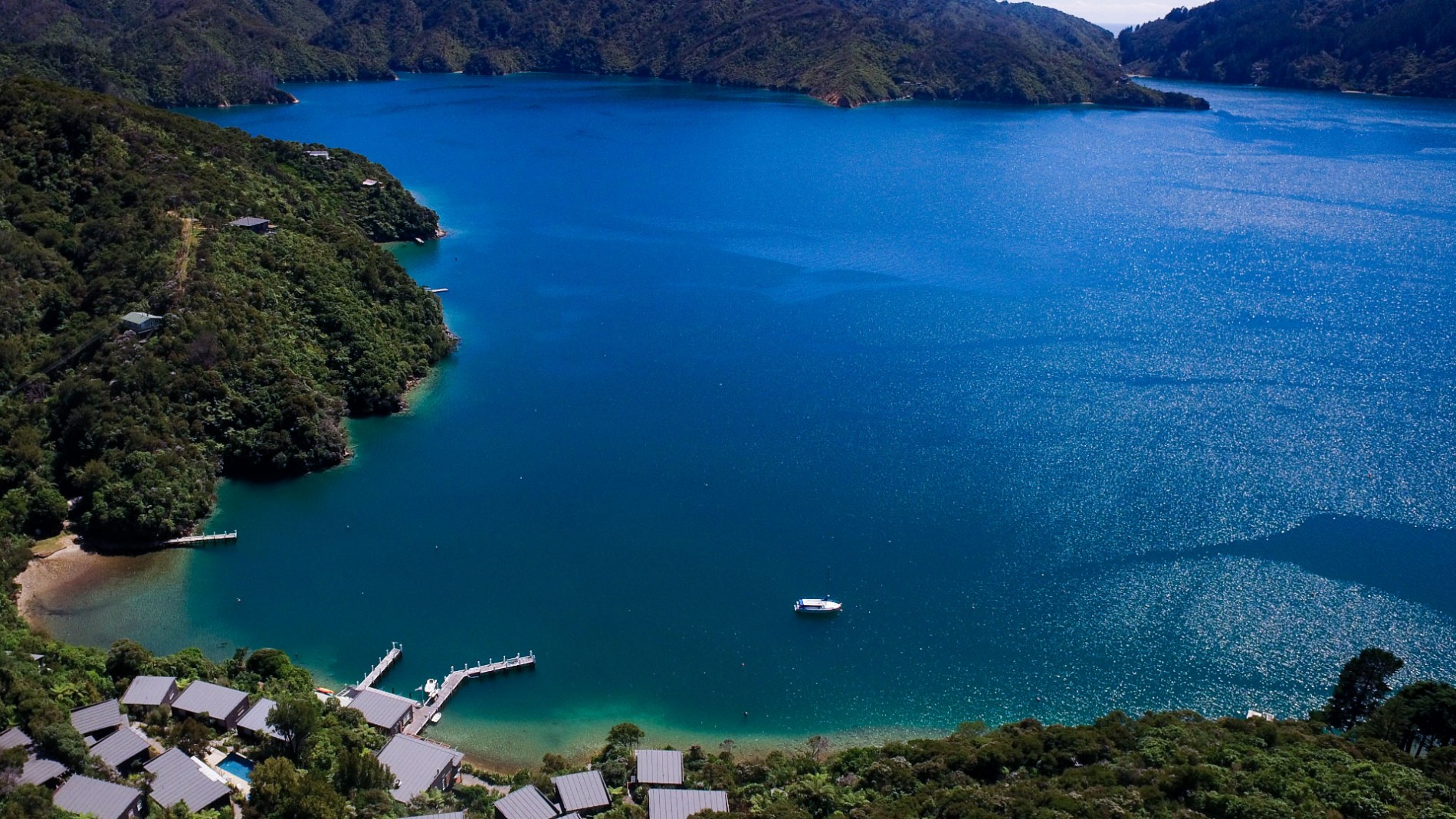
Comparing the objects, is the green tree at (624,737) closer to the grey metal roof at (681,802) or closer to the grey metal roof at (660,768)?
the grey metal roof at (660,768)

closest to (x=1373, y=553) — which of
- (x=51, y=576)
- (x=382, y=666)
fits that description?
(x=382, y=666)

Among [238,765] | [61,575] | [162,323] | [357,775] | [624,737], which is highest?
[162,323]

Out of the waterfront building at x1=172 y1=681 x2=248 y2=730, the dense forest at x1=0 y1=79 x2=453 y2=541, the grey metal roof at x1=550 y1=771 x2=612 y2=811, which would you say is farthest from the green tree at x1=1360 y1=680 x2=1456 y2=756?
the dense forest at x1=0 y1=79 x2=453 y2=541

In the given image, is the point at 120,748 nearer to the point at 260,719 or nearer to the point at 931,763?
the point at 260,719

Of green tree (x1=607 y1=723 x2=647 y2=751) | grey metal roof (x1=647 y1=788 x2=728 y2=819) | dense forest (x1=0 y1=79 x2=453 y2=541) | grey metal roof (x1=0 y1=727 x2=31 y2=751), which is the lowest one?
green tree (x1=607 y1=723 x2=647 y2=751)

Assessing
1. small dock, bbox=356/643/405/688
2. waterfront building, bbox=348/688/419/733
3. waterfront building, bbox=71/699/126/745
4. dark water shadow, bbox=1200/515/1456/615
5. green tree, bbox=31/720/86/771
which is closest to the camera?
green tree, bbox=31/720/86/771

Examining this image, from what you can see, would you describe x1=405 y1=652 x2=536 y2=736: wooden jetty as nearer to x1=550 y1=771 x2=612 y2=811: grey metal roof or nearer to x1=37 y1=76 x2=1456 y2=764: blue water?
x1=37 y1=76 x2=1456 y2=764: blue water
